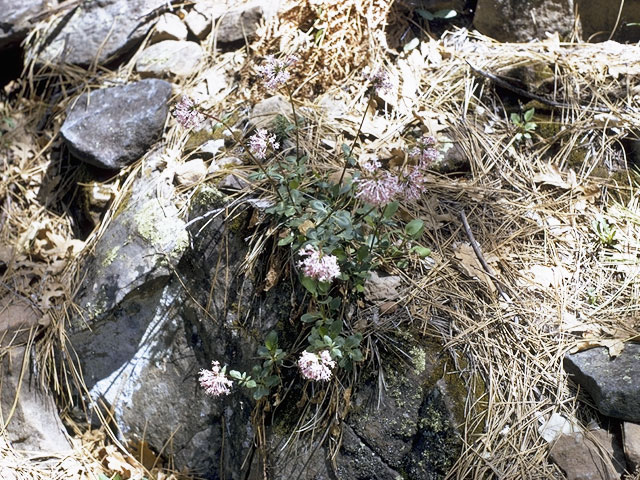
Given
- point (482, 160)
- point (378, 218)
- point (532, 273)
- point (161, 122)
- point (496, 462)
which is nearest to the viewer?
point (496, 462)

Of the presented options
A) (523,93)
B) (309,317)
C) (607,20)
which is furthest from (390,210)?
(607,20)

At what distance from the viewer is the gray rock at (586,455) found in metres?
2.31

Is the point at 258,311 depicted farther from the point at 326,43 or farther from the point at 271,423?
the point at 326,43

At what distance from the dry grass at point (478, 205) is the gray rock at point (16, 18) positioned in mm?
372

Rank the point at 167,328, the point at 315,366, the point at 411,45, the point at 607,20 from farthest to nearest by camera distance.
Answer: the point at 411,45 → the point at 607,20 → the point at 167,328 → the point at 315,366

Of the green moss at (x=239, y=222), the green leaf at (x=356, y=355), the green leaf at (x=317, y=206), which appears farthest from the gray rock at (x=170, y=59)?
the green leaf at (x=356, y=355)

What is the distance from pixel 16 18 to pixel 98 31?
666mm

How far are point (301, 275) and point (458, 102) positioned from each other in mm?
1534

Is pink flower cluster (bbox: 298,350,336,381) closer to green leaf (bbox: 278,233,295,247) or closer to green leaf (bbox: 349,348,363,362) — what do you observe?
green leaf (bbox: 349,348,363,362)

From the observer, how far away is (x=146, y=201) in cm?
339

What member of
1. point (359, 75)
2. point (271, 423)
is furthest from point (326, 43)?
point (271, 423)

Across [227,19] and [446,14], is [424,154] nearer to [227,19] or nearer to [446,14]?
[446,14]

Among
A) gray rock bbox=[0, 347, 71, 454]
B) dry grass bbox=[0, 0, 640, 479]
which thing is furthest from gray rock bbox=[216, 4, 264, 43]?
gray rock bbox=[0, 347, 71, 454]

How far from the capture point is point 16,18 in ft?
14.3
